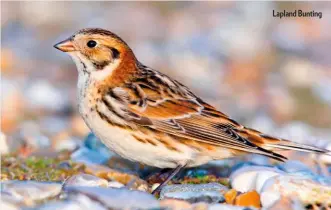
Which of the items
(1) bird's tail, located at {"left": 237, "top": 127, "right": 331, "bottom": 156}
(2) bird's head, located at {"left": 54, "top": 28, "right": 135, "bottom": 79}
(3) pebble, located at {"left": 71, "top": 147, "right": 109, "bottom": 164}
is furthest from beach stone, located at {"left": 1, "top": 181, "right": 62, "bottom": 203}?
(3) pebble, located at {"left": 71, "top": 147, "right": 109, "bottom": 164}

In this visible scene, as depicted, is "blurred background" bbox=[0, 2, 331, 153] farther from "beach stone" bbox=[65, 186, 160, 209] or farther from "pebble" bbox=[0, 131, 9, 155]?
"beach stone" bbox=[65, 186, 160, 209]

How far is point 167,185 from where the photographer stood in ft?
22.6

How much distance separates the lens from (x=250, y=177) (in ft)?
22.3

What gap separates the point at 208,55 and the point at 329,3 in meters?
4.80

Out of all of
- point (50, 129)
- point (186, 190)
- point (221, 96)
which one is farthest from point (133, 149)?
point (221, 96)

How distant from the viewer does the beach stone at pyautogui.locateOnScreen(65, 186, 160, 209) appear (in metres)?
5.27

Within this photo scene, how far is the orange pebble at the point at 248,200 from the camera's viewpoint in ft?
20.0

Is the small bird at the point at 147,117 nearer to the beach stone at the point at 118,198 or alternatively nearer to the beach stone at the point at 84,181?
the beach stone at the point at 84,181

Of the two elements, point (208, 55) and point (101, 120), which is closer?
point (101, 120)

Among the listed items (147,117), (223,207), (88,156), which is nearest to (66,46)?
(147,117)

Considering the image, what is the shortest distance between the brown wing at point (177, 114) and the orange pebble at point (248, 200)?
794 mm

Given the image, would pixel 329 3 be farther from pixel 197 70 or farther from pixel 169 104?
pixel 169 104

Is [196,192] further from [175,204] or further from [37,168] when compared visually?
[37,168]

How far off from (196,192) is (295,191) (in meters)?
0.68
